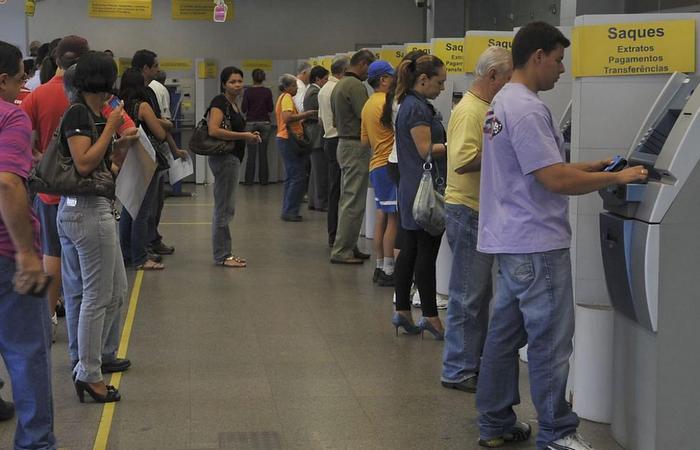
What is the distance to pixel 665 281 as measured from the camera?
3.55m

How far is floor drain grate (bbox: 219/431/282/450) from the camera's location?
4031mm

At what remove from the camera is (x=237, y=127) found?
305 inches

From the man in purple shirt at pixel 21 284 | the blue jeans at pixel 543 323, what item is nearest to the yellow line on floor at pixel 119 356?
the man in purple shirt at pixel 21 284

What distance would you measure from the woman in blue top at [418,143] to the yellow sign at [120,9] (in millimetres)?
12046

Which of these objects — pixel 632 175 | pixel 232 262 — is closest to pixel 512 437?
pixel 632 175

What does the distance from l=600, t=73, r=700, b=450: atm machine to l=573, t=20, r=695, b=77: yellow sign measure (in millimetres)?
330

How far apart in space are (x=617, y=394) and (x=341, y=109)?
4616mm

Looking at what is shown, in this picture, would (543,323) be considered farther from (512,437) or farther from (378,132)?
(378,132)

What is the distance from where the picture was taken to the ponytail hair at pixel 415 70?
5.34m

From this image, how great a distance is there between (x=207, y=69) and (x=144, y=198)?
7568mm

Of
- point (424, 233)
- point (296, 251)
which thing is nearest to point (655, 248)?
point (424, 233)

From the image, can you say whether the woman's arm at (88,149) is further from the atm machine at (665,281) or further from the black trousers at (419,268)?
the atm machine at (665,281)

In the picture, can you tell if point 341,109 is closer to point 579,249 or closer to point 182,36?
point 579,249

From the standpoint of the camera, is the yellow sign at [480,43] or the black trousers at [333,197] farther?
the black trousers at [333,197]
